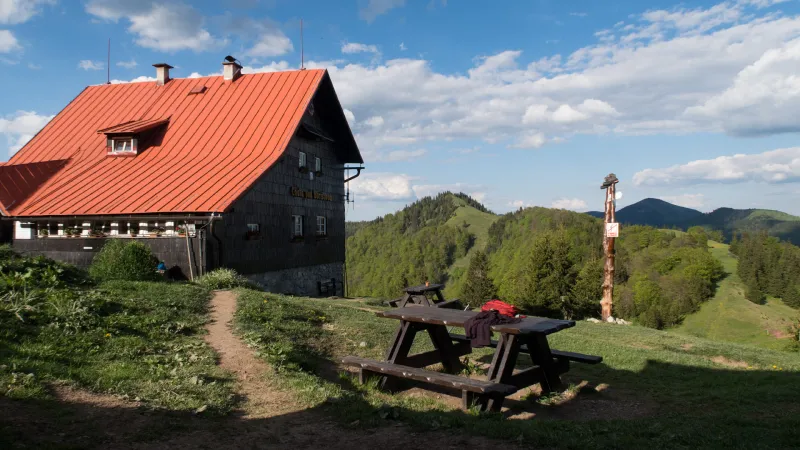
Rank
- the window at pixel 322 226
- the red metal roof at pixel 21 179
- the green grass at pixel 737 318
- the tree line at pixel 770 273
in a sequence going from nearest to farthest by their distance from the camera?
the red metal roof at pixel 21 179 → the window at pixel 322 226 → the green grass at pixel 737 318 → the tree line at pixel 770 273

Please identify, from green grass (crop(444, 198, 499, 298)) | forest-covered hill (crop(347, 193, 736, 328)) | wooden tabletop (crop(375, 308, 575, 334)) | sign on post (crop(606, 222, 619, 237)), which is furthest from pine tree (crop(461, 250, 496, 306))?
wooden tabletop (crop(375, 308, 575, 334))

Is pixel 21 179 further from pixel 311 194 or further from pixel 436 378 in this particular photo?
pixel 436 378

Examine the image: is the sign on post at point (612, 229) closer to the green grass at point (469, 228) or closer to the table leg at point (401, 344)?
the table leg at point (401, 344)

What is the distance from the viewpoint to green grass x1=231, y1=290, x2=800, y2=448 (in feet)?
18.0

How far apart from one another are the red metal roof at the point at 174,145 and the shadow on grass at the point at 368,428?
11.0 m

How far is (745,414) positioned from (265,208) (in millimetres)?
15941

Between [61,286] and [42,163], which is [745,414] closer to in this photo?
[61,286]

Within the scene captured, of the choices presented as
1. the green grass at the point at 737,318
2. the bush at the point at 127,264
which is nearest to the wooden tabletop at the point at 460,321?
the bush at the point at 127,264

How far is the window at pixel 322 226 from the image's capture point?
24391 mm

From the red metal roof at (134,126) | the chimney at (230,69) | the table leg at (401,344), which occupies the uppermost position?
the chimney at (230,69)

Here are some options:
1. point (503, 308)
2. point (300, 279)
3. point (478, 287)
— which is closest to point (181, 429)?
point (503, 308)

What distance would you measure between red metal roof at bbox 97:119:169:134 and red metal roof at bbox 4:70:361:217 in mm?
178

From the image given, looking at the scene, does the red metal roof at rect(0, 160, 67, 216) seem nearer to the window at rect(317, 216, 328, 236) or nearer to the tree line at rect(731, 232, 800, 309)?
the window at rect(317, 216, 328, 236)

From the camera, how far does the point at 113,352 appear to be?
763 centimetres
